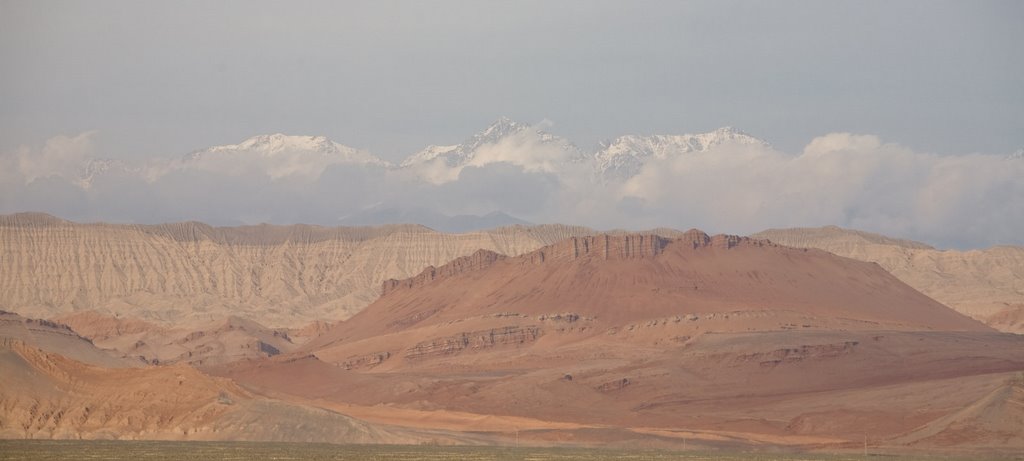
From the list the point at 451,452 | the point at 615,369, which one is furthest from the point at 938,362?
the point at 451,452

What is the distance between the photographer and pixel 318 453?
3543 inches

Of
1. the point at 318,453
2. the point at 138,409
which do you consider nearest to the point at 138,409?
the point at 138,409

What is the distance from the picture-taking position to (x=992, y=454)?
4077 inches

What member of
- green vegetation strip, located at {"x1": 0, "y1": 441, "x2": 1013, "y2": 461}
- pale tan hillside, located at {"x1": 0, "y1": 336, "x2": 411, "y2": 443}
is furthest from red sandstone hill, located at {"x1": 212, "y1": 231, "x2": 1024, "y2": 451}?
pale tan hillside, located at {"x1": 0, "y1": 336, "x2": 411, "y2": 443}

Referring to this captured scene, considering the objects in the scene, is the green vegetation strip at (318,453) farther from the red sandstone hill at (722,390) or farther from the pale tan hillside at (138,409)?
the red sandstone hill at (722,390)

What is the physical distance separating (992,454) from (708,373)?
69388mm

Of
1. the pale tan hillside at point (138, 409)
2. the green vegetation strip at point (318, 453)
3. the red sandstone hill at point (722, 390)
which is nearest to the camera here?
the green vegetation strip at point (318, 453)

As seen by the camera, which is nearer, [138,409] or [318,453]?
[318,453]

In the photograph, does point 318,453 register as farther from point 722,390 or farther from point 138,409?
point 722,390

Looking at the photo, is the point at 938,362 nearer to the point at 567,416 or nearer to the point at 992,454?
the point at 567,416

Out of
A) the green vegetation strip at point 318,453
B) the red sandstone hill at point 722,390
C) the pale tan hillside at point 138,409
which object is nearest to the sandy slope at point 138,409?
the pale tan hillside at point 138,409

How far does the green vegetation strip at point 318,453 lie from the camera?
8219 cm

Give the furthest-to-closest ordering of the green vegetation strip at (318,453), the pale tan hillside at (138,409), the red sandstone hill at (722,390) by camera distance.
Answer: the red sandstone hill at (722,390), the pale tan hillside at (138,409), the green vegetation strip at (318,453)

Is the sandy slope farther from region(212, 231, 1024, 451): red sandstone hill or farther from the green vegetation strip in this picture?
region(212, 231, 1024, 451): red sandstone hill
